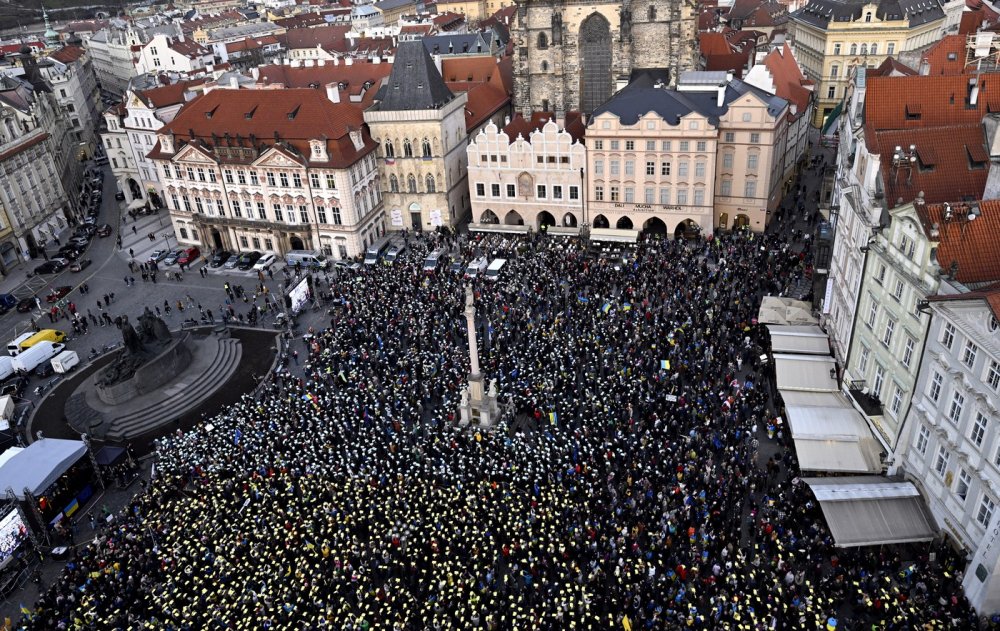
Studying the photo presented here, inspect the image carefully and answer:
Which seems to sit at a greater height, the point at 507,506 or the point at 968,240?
the point at 968,240

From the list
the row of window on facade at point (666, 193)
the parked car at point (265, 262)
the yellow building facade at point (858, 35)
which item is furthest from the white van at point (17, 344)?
the yellow building facade at point (858, 35)

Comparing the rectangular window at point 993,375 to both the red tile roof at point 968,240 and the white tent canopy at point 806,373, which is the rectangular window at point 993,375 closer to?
the red tile roof at point 968,240

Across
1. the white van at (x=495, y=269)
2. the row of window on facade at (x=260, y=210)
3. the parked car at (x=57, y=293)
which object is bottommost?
the parked car at (x=57, y=293)

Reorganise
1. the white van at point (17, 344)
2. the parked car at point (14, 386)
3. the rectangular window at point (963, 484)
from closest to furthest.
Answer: the rectangular window at point (963, 484)
the parked car at point (14, 386)
the white van at point (17, 344)

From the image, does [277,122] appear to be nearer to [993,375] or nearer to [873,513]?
[873,513]

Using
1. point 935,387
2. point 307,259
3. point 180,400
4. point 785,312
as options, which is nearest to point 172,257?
point 307,259

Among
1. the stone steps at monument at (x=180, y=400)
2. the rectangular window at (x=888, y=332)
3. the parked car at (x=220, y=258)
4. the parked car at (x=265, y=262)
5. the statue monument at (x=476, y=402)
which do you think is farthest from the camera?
the parked car at (x=220, y=258)
